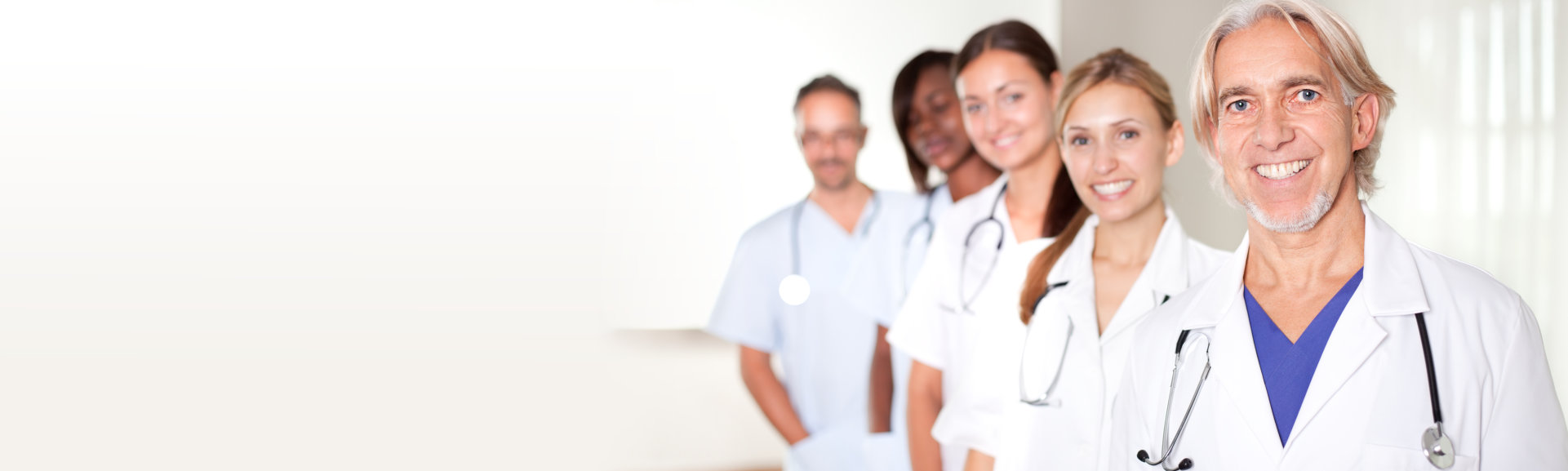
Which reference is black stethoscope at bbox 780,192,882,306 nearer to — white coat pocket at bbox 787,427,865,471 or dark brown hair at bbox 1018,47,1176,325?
white coat pocket at bbox 787,427,865,471

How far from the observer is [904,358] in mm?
2387

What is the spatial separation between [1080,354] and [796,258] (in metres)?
0.85

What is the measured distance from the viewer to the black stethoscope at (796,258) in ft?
8.11

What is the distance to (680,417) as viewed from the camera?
2.47 metres

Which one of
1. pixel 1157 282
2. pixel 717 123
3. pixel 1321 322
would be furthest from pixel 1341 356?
pixel 717 123

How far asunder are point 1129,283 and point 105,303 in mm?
2353

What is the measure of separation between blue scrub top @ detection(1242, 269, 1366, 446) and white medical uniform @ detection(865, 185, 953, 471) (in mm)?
1112

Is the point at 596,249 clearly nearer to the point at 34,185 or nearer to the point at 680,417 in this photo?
the point at 680,417

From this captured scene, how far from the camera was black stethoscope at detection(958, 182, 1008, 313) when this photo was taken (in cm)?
222

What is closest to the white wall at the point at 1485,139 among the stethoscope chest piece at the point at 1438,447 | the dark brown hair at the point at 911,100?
the stethoscope chest piece at the point at 1438,447

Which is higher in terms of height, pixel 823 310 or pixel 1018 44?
pixel 1018 44

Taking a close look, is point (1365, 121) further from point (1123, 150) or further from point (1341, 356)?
point (1123, 150)

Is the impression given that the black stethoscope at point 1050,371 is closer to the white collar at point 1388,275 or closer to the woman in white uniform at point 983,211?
the woman in white uniform at point 983,211

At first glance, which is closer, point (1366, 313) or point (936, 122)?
point (1366, 313)
